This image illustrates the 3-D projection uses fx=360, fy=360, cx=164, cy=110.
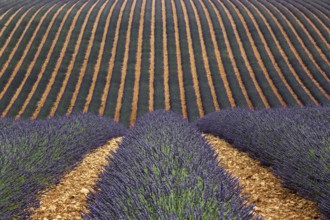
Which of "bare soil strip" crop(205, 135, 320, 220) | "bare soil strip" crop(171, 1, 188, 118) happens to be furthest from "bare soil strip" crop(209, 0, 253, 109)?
"bare soil strip" crop(205, 135, 320, 220)

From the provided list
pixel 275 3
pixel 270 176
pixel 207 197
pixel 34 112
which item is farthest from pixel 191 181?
pixel 275 3

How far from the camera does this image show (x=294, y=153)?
15.4 ft

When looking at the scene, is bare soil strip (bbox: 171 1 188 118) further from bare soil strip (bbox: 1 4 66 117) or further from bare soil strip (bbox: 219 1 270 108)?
bare soil strip (bbox: 1 4 66 117)

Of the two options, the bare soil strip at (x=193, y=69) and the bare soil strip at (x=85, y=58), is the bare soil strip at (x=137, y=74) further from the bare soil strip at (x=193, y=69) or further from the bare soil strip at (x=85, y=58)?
the bare soil strip at (x=193, y=69)

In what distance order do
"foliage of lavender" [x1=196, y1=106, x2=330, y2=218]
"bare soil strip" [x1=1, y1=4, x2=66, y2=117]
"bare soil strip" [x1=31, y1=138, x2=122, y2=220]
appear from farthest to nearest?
"bare soil strip" [x1=1, y1=4, x2=66, y2=117], "bare soil strip" [x1=31, y1=138, x2=122, y2=220], "foliage of lavender" [x1=196, y1=106, x2=330, y2=218]

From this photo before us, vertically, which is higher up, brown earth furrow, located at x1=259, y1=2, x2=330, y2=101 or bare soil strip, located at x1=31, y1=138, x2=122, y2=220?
bare soil strip, located at x1=31, y1=138, x2=122, y2=220

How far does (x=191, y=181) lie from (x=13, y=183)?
6.99ft

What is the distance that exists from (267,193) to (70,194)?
2.64 metres

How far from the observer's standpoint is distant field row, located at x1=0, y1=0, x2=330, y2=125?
58.4 ft

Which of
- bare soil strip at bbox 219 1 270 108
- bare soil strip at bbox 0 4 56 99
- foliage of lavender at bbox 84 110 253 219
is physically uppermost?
foliage of lavender at bbox 84 110 253 219

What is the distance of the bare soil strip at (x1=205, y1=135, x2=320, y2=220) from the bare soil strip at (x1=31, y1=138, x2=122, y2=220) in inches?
73.8

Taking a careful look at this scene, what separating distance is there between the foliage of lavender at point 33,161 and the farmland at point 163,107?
0.03 m

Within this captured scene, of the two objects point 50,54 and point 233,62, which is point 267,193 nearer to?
point 233,62

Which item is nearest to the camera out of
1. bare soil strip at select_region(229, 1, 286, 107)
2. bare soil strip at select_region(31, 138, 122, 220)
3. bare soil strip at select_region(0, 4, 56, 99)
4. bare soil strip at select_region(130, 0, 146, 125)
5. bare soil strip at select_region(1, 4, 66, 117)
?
bare soil strip at select_region(31, 138, 122, 220)
